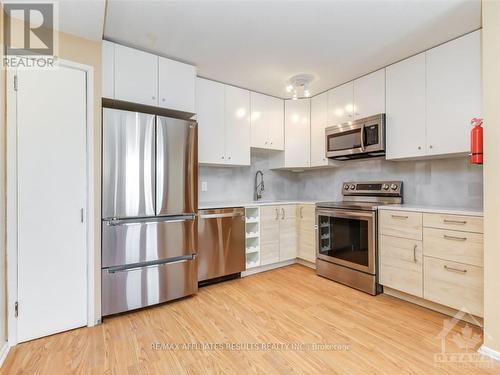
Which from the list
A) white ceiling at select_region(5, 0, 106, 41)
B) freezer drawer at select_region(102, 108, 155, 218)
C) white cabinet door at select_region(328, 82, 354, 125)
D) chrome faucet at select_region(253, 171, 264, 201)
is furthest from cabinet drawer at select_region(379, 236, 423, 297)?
white ceiling at select_region(5, 0, 106, 41)

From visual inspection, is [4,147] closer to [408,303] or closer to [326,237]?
[326,237]

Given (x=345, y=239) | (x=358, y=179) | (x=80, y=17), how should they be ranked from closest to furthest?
(x=80, y=17), (x=345, y=239), (x=358, y=179)

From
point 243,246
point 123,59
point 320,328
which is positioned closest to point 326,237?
point 243,246

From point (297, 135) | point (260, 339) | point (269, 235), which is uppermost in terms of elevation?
point (297, 135)

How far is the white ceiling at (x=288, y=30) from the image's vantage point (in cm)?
184

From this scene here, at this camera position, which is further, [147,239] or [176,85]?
[176,85]

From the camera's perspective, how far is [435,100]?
7.79ft

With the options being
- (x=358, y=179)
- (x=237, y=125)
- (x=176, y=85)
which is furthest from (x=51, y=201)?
(x=358, y=179)

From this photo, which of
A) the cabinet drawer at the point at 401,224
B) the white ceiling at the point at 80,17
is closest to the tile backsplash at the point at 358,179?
the cabinet drawer at the point at 401,224

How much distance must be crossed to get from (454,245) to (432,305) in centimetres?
63

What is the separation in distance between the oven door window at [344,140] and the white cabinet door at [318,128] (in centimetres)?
18

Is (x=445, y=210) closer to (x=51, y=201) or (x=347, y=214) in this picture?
(x=347, y=214)

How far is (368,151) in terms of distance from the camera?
9.41 feet

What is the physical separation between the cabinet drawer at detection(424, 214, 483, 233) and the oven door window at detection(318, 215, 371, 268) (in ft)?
1.83
